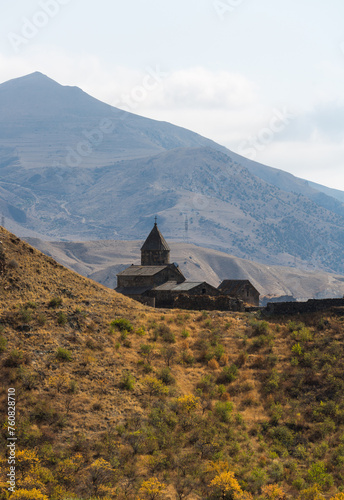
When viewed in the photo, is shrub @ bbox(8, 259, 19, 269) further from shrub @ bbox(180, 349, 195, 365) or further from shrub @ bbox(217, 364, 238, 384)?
shrub @ bbox(217, 364, 238, 384)

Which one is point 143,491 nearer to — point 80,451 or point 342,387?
point 80,451

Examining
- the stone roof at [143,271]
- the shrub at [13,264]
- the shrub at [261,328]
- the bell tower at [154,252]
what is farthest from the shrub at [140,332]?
the bell tower at [154,252]

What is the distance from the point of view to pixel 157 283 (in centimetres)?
5928

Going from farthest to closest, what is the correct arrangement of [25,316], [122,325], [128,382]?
→ [122,325], [25,316], [128,382]

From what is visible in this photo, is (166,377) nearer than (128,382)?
No

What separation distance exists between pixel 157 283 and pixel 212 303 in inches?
726

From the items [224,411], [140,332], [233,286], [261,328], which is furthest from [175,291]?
[224,411]

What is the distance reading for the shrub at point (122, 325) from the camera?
30.8m

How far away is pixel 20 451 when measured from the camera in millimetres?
21141

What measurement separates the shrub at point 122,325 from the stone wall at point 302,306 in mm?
9919

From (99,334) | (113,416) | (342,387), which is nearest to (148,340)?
(99,334)

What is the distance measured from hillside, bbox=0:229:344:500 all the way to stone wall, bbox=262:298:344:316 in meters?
1.26

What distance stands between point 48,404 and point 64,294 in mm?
8835

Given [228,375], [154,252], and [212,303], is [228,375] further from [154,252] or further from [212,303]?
[154,252]
